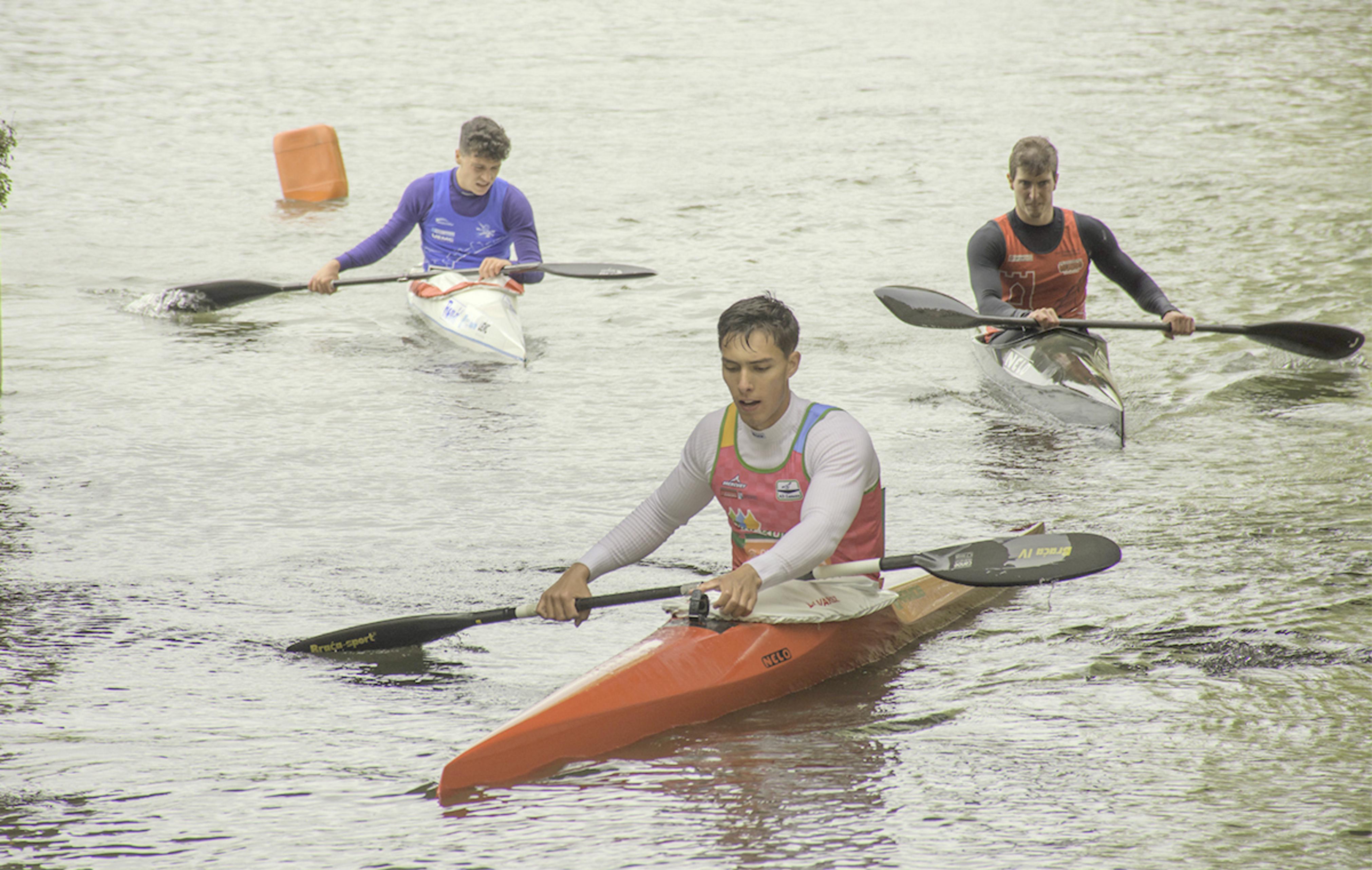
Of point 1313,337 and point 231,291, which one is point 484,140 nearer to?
point 231,291

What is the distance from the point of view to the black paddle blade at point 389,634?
15.5 feet

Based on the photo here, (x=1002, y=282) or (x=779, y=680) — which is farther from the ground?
(x=1002, y=282)

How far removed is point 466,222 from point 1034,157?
3.56 metres

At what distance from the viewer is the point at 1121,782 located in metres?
3.81

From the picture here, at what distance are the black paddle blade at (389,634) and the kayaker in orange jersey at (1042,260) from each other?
150 inches

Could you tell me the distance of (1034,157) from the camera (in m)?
7.29

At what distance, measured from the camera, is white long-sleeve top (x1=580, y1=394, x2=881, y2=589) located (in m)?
Result: 4.17

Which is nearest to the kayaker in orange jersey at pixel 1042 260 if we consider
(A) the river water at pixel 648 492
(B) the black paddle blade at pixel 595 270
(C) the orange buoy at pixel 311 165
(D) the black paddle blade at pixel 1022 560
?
(A) the river water at pixel 648 492

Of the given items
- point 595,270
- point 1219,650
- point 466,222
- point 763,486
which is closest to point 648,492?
point 763,486

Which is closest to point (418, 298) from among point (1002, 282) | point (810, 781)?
point (1002, 282)

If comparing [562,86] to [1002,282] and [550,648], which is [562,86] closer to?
[1002,282]

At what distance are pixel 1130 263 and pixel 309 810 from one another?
5.36 metres

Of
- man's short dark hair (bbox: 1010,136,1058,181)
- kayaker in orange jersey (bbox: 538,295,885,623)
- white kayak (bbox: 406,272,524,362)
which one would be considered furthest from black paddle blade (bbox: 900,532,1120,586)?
white kayak (bbox: 406,272,524,362)

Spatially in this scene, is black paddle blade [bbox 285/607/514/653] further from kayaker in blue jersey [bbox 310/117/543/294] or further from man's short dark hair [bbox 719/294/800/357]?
kayaker in blue jersey [bbox 310/117/543/294]
